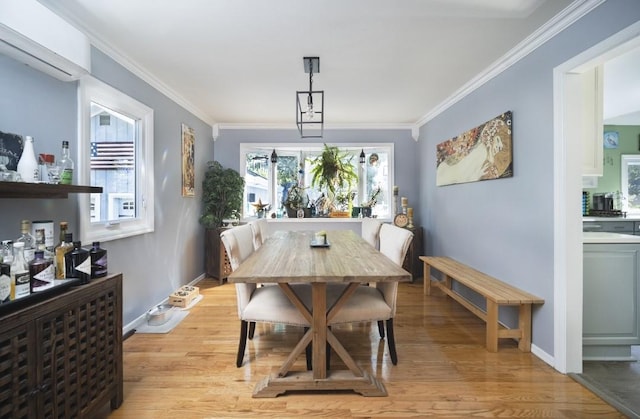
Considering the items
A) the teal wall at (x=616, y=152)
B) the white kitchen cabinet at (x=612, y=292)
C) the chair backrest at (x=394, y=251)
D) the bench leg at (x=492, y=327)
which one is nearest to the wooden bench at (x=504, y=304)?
the bench leg at (x=492, y=327)

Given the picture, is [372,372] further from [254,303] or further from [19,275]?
[19,275]

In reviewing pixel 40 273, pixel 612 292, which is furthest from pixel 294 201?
pixel 612 292

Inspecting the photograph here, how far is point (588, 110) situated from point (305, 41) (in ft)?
6.77

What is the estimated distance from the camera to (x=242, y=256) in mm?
2141

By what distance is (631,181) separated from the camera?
14.6 feet

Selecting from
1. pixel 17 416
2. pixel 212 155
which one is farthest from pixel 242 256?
pixel 212 155

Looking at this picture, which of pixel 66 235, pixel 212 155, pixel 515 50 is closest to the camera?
pixel 66 235

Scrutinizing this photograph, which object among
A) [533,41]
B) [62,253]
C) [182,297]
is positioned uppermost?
[533,41]

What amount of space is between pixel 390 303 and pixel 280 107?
113 inches

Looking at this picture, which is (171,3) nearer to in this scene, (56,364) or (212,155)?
(56,364)

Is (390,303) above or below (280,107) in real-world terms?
below

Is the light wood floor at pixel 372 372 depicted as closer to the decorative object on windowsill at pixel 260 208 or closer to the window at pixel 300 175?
the decorative object on windowsill at pixel 260 208

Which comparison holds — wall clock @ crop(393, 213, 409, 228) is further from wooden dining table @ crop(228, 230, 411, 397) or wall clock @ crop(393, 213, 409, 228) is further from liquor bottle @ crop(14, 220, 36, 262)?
liquor bottle @ crop(14, 220, 36, 262)

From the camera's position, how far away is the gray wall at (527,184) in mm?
1834
